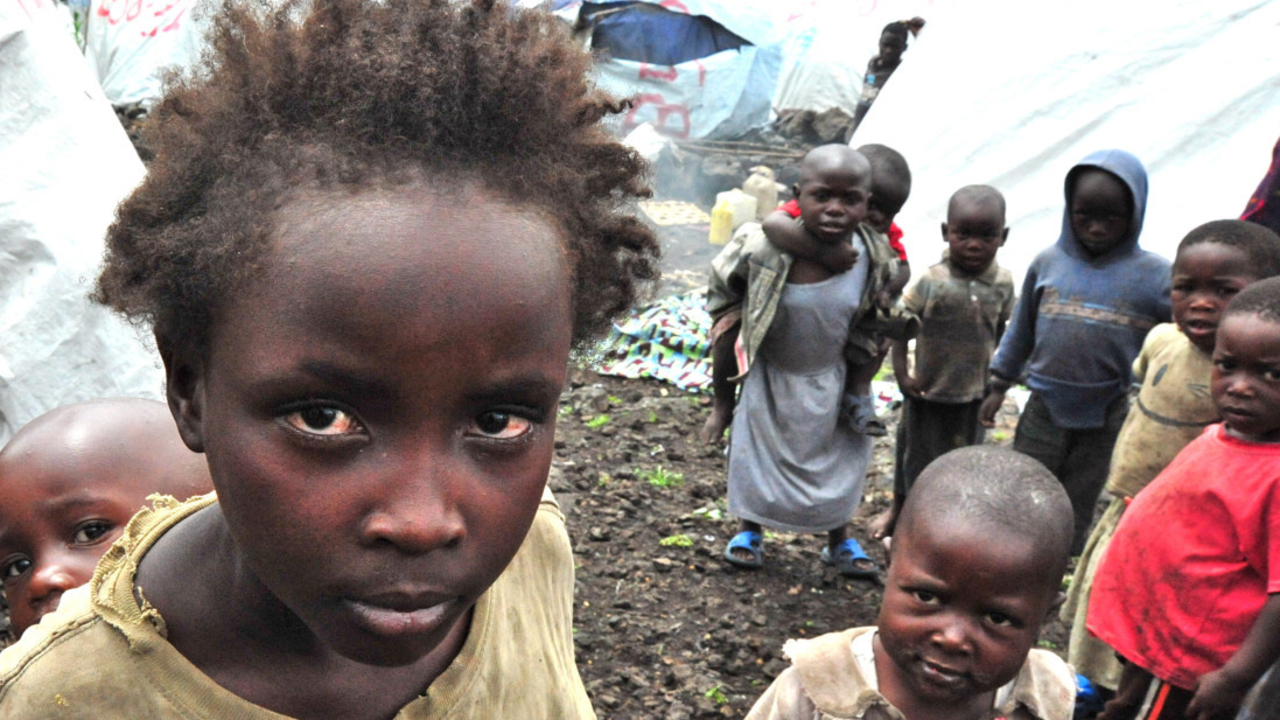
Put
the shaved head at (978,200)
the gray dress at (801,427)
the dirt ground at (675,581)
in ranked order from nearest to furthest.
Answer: the dirt ground at (675,581) → the gray dress at (801,427) → the shaved head at (978,200)

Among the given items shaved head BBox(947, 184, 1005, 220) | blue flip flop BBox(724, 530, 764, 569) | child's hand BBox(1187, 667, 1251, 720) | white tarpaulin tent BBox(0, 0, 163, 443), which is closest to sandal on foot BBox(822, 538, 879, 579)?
blue flip flop BBox(724, 530, 764, 569)

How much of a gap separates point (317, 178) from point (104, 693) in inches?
21.3

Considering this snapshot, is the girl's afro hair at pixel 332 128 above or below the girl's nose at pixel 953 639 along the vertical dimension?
above

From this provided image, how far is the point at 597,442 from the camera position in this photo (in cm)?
614

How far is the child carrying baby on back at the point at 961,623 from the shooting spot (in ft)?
6.98

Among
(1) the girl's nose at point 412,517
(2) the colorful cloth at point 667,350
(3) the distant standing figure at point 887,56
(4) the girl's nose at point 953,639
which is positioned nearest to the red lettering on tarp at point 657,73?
(3) the distant standing figure at point 887,56

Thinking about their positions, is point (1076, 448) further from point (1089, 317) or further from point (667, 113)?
point (667, 113)

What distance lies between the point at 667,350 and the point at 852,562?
294cm

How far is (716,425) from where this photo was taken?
4891 millimetres

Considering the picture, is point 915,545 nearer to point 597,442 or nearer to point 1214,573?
point 1214,573

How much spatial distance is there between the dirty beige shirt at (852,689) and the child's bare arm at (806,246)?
230cm

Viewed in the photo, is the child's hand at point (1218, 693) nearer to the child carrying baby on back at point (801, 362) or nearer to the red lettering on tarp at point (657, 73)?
the child carrying baby on back at point (801, 362)

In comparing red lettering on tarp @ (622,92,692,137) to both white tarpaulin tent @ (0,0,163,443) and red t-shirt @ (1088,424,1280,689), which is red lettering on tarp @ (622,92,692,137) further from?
red t-shirt @ (1088,424,1280,689)

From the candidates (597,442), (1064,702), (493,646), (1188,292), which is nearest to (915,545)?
(1064,702)
